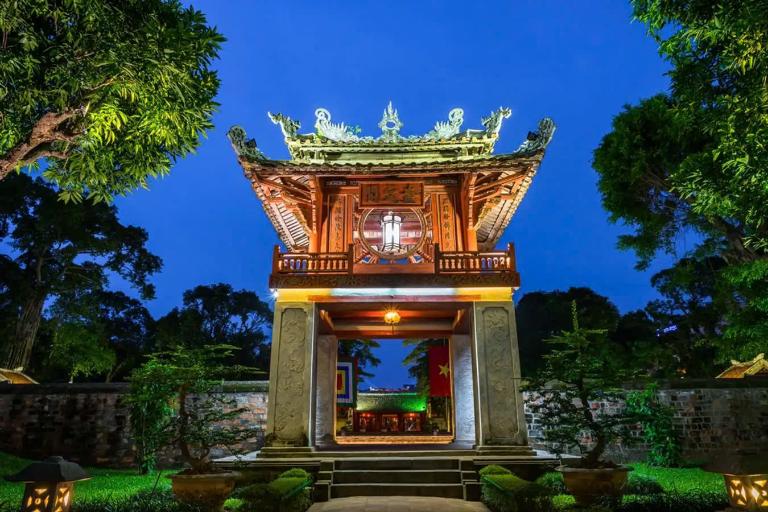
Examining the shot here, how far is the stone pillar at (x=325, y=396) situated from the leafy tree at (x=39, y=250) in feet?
36.3

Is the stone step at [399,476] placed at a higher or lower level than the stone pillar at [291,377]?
lower

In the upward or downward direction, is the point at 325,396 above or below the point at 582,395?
above

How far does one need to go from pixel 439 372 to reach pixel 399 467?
17.6ft

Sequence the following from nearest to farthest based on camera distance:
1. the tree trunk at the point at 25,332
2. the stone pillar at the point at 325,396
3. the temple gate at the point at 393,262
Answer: the temple gate at the point at 393,262 < the stone pillar at the point at 325,396 < the tree trunk at the point at 25,332

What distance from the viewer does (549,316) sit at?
2711 cm

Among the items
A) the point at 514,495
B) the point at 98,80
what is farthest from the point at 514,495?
the point at 98,80

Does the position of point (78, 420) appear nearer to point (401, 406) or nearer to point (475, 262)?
point (475, 262)

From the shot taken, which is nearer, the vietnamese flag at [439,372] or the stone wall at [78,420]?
the stone wall at [78,420]

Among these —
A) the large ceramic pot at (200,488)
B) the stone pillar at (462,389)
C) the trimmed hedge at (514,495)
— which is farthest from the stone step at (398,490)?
the stone pillar at (462,389)

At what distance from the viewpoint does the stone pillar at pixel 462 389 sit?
37.6 ft

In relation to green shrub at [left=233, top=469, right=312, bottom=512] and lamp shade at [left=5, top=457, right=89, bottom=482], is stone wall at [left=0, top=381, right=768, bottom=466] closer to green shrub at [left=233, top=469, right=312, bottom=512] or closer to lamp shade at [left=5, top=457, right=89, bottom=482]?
green shrub at [left=233, top=469, right=312, bottom=512]

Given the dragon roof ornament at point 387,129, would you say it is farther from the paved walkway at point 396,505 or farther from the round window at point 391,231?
the paved walkway at point 396,505

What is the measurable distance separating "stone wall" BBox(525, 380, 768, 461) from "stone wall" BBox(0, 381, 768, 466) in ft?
0.06

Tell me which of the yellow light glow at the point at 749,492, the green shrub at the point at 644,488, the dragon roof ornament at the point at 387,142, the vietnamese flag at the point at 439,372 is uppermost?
the dragon roof ornament at the point at 387,142
